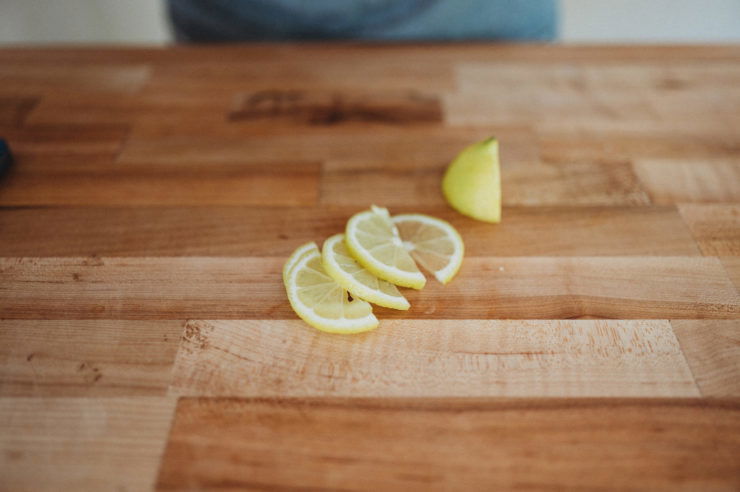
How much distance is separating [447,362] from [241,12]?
140 centimetres

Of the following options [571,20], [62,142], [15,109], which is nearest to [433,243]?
[62,142]

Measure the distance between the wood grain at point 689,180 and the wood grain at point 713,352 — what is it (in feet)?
1.12

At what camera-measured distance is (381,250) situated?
1.00 meters

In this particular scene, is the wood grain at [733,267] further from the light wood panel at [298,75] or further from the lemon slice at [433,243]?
the light wood panel at [298,75]

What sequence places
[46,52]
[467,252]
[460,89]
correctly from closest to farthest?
[467,252], [460,89], [46,52]

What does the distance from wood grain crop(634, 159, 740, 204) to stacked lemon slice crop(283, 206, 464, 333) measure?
0.50 metres

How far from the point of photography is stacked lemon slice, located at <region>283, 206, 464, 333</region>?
0.90 m

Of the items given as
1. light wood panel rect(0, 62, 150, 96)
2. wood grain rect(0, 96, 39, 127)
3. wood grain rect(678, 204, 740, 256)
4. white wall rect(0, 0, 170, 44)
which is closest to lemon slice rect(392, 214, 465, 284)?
wood grain rect(678, 204, 740, 256)

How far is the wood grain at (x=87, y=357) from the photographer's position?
831mm

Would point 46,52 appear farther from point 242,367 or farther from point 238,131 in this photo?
point 242,367

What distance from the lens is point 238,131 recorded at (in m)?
1.36

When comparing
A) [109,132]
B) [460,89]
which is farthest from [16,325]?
[460,89]

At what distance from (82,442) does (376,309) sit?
0.48 m

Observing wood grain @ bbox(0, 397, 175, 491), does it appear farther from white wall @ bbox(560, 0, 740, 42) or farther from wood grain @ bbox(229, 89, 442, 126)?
white wall @ bbox(560, 0, 740, 42)
